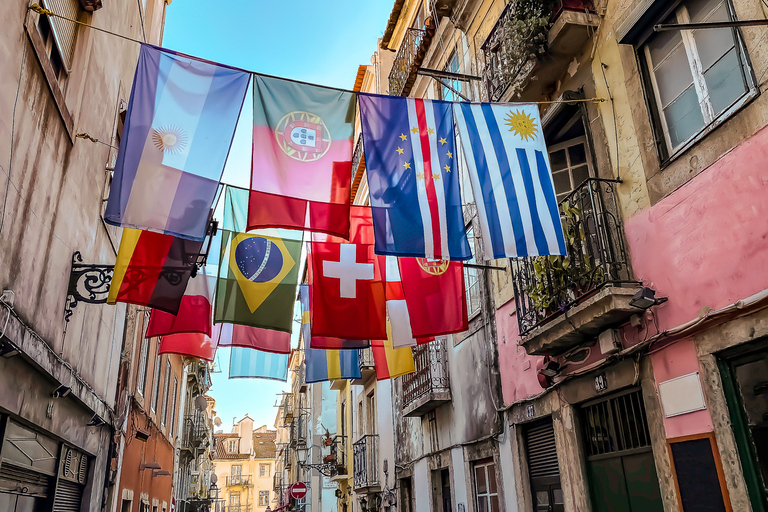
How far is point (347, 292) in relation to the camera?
8.04 meters

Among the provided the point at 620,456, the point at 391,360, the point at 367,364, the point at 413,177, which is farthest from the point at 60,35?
the point at 367,364

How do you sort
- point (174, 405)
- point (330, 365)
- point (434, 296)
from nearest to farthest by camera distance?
point (434, 296) < point (330, 365) < point (174, 405)

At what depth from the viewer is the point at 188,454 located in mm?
26438

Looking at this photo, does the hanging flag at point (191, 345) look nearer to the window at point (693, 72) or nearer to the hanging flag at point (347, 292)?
the hanging flag at point (347, 292)

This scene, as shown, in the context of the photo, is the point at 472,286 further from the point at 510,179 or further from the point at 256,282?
the point at 510,179

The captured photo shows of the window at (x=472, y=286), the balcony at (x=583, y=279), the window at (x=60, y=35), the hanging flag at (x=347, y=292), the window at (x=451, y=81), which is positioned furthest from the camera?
the window at (x=451, y=81)

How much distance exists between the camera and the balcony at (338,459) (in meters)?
23.8

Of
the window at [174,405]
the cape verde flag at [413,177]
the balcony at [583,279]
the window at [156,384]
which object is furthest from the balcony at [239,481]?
the cape verde flag at [413,177]

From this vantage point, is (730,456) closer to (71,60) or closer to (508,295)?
(508,295)

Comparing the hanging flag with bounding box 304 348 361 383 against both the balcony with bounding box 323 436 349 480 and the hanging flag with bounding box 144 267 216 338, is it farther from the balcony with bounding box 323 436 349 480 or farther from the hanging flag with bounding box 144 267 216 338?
the balcony with bounding box 323 436 349 480

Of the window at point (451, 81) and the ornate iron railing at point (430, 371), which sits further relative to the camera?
the window at point (451, 81)

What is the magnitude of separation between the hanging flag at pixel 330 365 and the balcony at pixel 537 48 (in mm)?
5356

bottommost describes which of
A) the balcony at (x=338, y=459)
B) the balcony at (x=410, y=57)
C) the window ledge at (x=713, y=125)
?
the balcony at (x=338, y=459)

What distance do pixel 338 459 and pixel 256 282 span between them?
62.2 feet
